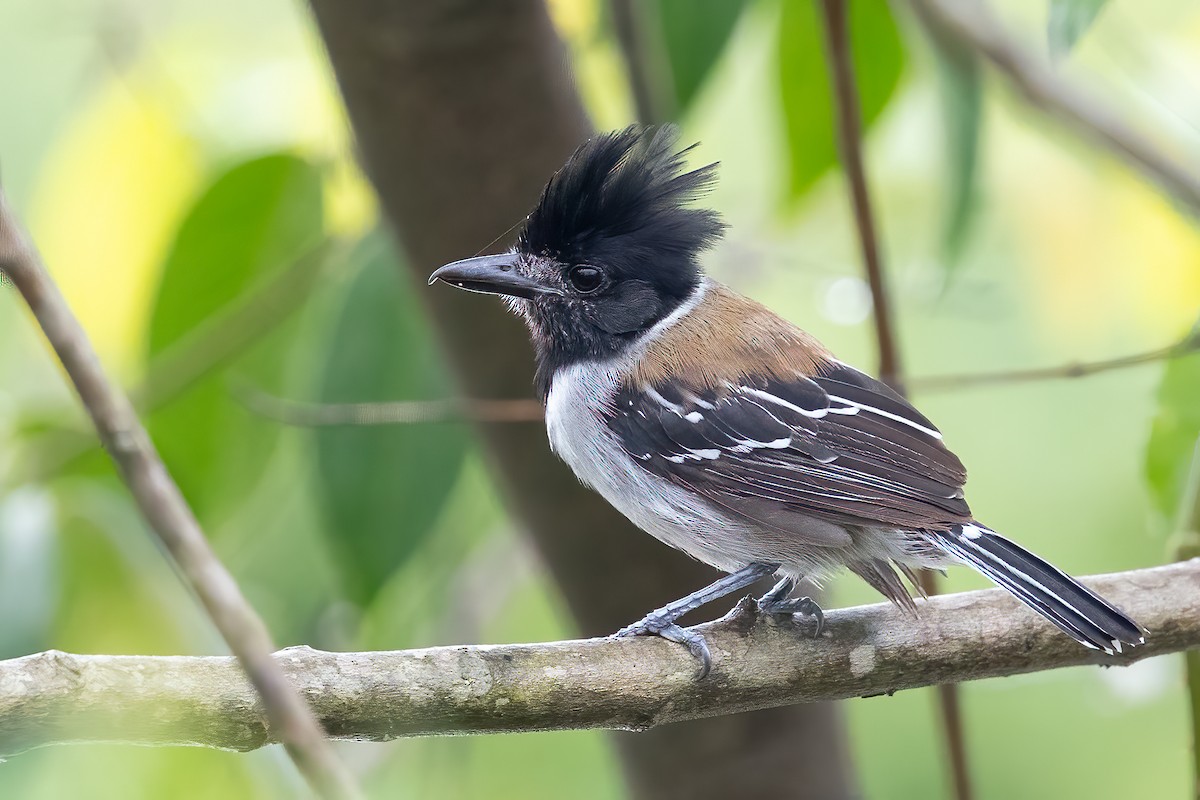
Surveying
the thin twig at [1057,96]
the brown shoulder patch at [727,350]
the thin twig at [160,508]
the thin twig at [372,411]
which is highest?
the thin twig at [1057,96]

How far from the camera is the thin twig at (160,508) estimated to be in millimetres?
815

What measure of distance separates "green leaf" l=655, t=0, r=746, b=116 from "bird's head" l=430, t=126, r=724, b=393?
183 millimetres

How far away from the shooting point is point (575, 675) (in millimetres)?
1808

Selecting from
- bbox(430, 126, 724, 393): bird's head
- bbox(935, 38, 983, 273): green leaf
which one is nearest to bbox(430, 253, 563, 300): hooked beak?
bbox(430, 126, 724, 393): bird's head

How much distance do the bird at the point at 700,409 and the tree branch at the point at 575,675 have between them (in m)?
0.10

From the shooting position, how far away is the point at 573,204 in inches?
99.7

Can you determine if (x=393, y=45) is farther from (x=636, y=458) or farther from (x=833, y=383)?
(x=833, y=383)

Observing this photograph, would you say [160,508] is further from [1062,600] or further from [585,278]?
[585,278]

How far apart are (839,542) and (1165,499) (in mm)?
582

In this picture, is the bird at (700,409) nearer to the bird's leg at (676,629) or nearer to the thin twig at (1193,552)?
the bird's leg at (676,629)

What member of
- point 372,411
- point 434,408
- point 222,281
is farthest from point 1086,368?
point 222,281

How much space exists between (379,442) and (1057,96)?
1595 mm

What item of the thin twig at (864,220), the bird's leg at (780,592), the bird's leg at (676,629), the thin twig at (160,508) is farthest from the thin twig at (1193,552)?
the thin twig at (160,508)

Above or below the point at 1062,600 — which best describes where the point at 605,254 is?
above
